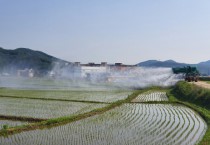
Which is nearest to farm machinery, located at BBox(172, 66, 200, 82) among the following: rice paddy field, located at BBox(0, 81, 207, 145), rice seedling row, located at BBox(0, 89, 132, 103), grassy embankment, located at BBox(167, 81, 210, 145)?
grassy embankment, located at BBox(167, 81, 210, 145)

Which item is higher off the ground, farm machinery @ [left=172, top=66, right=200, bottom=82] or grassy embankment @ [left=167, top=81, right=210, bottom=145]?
farm machinery @ [left=172, top=66, right=200, bottom=82]

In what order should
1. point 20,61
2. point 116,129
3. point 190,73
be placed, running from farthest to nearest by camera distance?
point 20,61 < point 190,73 < point 116,129

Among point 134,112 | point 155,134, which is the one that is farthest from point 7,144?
point 134,112

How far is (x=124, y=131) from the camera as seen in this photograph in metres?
13.5

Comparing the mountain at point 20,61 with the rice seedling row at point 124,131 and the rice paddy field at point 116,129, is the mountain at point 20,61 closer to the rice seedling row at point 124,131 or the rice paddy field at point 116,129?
the rice paddy field at point 116,129

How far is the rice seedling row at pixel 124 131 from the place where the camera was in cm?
1171

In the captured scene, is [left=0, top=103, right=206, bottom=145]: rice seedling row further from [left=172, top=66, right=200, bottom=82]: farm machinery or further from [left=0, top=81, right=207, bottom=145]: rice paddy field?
[left=172, top=66, right=200, bottom=82]: farm machinery

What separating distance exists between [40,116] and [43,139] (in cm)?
559

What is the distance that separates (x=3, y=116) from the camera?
17375 millimetres

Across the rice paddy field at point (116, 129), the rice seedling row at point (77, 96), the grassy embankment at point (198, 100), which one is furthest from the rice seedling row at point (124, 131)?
the rice seedling row at point (77, 96)

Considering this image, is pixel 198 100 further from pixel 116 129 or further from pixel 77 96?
pixel 116 129

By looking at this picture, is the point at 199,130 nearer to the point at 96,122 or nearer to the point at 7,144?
the point at 96,122

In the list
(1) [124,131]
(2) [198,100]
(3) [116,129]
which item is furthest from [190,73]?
(1) [124,131]

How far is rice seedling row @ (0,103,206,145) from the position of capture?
11.7m
